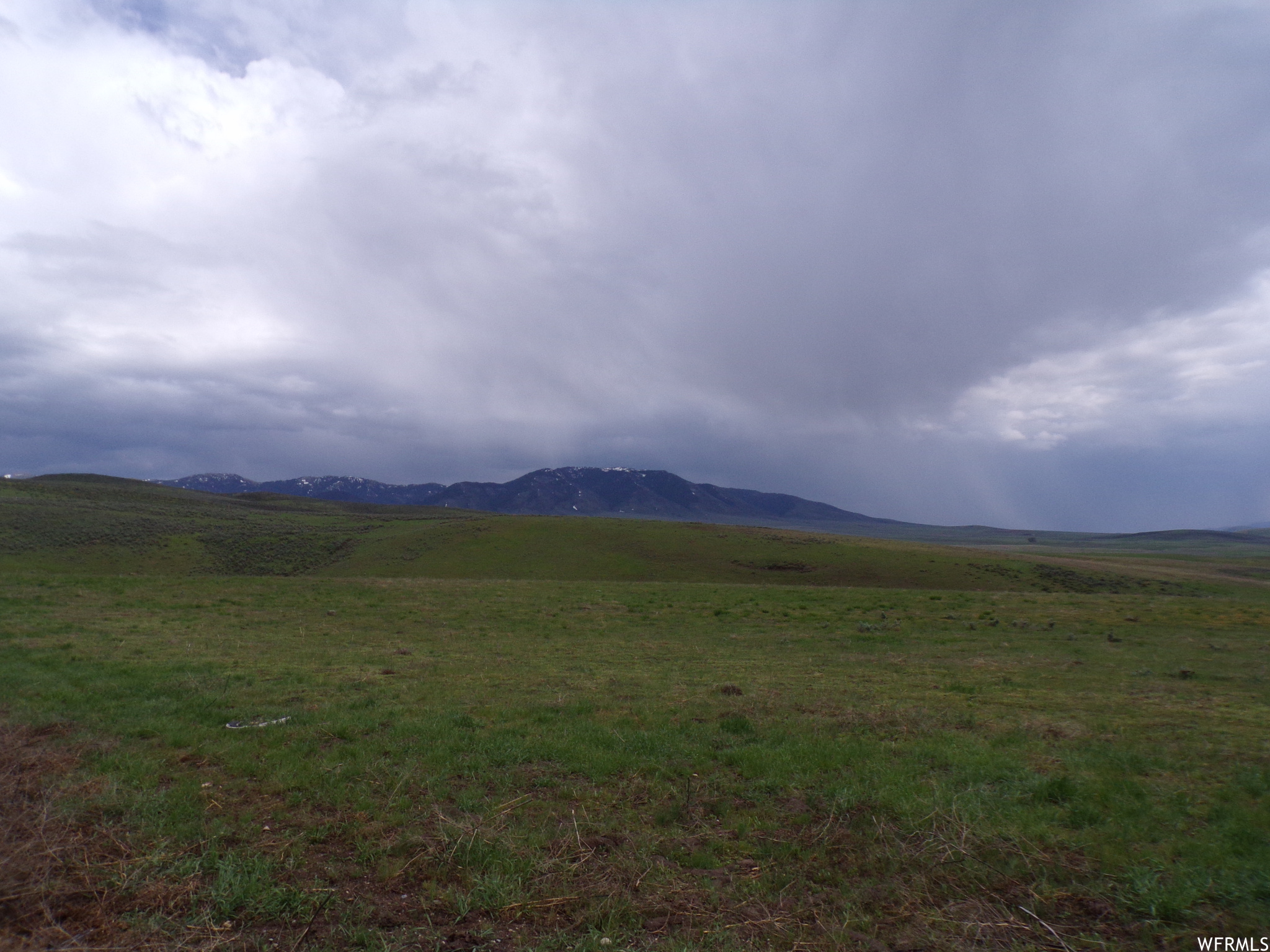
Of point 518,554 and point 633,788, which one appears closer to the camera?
point 633,788

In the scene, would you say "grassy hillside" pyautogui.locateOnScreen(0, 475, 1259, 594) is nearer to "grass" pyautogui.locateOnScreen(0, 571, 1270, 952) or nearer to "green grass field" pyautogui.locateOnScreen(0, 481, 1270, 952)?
"green grass field" pyautogui.locateOnScreen(0, 481, 1270, 952)

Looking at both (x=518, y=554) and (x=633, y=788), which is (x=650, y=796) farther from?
(x=518, y=554)

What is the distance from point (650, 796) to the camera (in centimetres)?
868

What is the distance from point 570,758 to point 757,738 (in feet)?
10.8

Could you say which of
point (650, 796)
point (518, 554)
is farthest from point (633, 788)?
point (518, 554)

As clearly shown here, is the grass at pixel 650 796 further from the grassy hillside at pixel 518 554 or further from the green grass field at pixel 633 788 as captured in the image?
the grassy hillside at pixel 518 554

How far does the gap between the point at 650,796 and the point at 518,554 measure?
234 feet

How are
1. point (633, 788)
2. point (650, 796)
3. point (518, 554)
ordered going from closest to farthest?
point (650, 796)
point (633, 788)
point (518, 554)

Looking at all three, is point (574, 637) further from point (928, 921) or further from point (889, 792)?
point (928, 921)

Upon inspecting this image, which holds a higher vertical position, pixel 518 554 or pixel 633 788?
pixel 633 788

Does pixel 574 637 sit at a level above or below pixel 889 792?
below

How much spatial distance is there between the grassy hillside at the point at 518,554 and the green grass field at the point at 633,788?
1723 inches

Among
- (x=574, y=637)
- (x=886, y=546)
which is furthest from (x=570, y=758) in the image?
(x=886, y=546)

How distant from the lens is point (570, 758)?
32.9ft
